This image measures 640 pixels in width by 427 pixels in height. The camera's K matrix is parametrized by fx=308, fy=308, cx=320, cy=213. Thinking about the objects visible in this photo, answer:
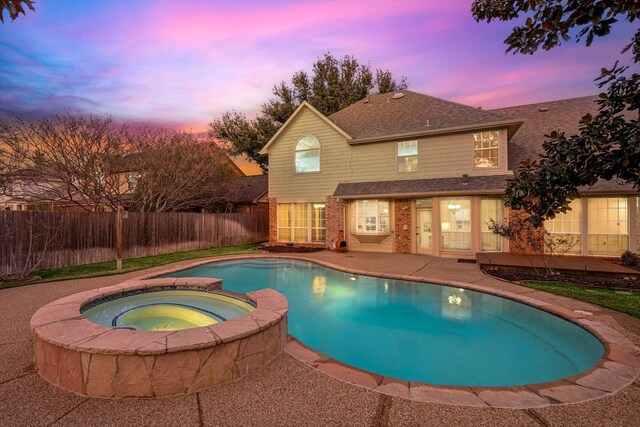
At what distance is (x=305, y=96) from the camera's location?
2855cm

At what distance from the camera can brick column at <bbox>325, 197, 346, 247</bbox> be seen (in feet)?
51.2

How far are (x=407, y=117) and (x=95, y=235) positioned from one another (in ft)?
48.2

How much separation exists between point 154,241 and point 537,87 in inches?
832

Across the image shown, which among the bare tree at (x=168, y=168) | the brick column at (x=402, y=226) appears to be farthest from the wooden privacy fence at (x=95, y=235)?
the brick column at (x=402, y=226)

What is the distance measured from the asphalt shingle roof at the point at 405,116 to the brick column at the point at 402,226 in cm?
339

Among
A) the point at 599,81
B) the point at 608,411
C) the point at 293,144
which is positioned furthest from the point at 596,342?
the point at 293,144

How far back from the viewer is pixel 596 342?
459cm

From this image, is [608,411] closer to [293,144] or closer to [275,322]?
[275,322]

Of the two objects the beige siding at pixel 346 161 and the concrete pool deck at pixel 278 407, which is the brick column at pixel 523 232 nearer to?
the beige siding at pixel 346 161

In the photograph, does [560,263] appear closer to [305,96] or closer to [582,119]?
[582,119]

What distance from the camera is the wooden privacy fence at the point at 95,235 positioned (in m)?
9.69

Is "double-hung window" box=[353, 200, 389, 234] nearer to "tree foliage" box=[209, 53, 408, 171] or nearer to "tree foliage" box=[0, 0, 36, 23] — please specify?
"tree foliage" box=[0, 0, 36, 23]

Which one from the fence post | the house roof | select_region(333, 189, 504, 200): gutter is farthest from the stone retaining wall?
the house roof

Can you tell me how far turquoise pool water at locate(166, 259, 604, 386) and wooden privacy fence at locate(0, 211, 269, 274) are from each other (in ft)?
21.0
